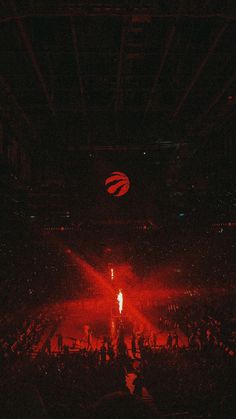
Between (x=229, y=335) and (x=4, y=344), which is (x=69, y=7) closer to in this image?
(x=4, y=344)

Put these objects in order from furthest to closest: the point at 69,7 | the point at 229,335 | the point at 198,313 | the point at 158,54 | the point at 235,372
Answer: the point at 198,313
the point at 229,335
the point at 235,372
the point at 158,54
the point at 69,7

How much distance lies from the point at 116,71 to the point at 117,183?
2.82m

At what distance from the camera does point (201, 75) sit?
486 cm

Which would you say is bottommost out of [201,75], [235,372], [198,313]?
[235,372]

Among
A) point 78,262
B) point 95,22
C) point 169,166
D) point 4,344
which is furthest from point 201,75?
point 78,262

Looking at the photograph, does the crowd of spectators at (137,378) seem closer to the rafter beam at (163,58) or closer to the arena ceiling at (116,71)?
the arena ceiling at (116,71)

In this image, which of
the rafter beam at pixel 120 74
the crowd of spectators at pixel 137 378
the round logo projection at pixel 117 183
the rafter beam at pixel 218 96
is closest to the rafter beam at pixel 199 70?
the rafter beam at pixel 218 96

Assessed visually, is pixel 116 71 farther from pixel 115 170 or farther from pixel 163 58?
pixel 115 170

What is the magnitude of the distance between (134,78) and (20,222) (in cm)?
444

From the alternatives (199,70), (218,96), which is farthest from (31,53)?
(218,96)

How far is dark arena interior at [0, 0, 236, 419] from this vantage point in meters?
3.62

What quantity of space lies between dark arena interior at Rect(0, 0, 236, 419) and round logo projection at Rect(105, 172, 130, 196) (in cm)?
2

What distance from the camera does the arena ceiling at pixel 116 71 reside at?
10.6ft

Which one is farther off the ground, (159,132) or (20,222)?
(159,132)
